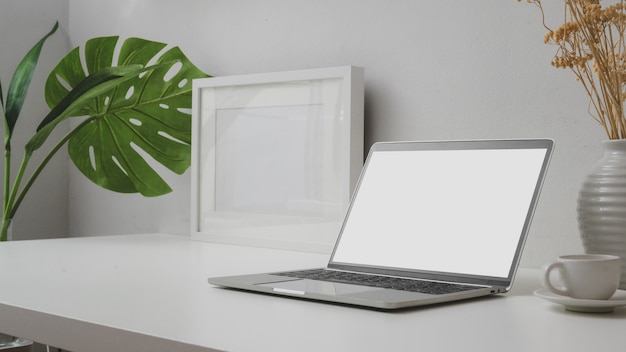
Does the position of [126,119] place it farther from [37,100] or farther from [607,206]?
[607,206]

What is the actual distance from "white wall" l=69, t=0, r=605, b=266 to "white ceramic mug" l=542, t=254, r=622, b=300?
336 mm

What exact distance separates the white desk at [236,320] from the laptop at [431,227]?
4 centimetres

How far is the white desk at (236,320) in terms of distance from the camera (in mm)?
629

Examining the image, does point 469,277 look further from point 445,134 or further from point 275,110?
point 275,110

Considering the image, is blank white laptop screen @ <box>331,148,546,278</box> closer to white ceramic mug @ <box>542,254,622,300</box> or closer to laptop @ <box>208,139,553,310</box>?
laptop @ <box>208,139,553,310</box>

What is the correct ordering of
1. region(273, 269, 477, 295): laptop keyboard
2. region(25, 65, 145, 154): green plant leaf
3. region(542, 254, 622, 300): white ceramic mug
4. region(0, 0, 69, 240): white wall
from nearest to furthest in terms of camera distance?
region(542, 254, 622, 300): white ceramic mug, region(273, 269, 477, 295): laptop keyboard, region(25, 65, 145, 154): green plant leaf, region(0, 0, 69, 240): white wall

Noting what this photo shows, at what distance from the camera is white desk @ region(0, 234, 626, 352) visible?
0.63 metres

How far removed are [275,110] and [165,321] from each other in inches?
29.0

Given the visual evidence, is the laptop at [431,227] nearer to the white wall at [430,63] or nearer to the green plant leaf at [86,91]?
the white wall at [430,63]

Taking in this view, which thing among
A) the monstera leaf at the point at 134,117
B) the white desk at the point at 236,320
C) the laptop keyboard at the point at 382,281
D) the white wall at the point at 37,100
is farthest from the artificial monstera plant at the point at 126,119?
the laptop keyboard at the point at 382,281

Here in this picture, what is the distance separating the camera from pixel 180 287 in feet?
3.00

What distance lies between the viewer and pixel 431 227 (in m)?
0.99

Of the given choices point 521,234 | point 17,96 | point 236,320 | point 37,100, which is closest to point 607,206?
point 521,234

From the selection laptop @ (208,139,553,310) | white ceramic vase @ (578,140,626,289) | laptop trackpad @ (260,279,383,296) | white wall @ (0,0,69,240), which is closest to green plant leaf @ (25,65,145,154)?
white wall @ (0,0,69,240)
